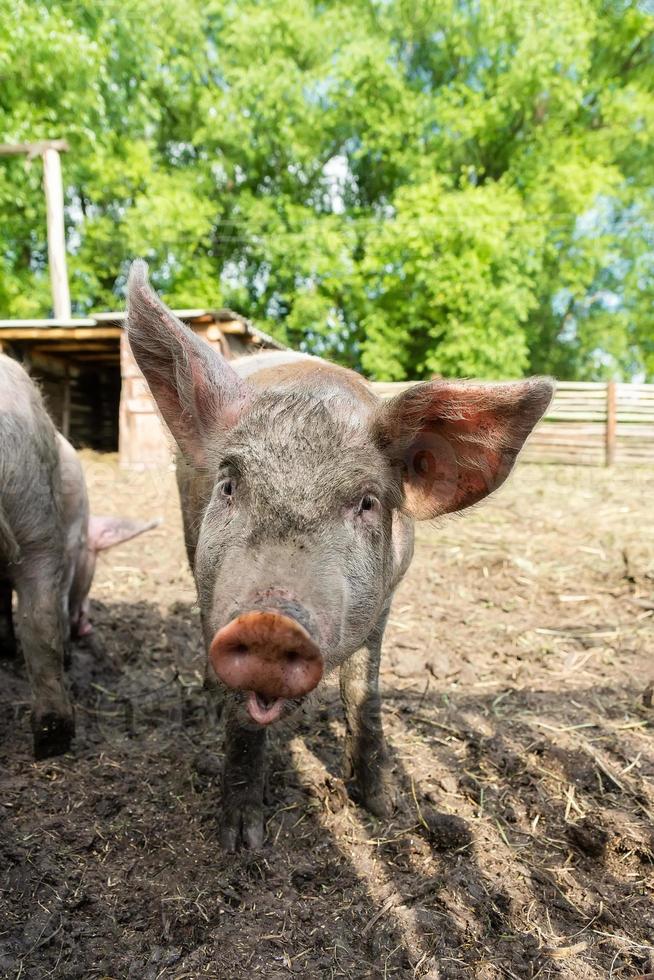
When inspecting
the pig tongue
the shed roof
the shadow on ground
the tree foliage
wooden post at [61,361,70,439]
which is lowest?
the shadow on ground

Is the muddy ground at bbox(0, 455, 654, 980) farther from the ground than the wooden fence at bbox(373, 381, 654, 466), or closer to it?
closer to it

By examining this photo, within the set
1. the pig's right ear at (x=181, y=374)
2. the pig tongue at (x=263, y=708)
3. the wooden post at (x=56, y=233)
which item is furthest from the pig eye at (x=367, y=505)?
the wooden post at (x=56, y=233)

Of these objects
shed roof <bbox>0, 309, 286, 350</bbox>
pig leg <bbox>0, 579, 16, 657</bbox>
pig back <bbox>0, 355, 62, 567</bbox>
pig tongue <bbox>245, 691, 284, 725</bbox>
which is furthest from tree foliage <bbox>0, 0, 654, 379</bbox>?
pig tongue <bbox>245, 691, 284, 725</bbox>

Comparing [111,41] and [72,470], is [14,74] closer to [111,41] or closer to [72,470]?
[111,41]

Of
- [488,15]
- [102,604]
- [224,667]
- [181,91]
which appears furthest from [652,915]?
[181,91]

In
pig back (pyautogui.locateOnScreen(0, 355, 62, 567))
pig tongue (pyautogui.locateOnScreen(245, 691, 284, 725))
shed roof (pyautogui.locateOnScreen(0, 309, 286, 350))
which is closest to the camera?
pig tongue (pyautogui.locateOnScreen(245, 691, 284, 725))

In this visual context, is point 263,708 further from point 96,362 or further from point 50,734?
point 96,362

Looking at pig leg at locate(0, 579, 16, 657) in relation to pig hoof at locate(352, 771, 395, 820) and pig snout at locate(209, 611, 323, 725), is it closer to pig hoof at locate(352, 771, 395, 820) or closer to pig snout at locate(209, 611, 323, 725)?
pig hoof at locate(352, 771, 395, 820)

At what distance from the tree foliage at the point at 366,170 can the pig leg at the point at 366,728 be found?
17.7m

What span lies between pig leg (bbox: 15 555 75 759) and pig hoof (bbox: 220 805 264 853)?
1.06 meters

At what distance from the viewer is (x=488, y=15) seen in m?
21.9

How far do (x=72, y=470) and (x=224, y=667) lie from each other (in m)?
3.01

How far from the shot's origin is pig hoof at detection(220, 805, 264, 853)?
9.57ft

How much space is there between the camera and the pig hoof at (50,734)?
135 inches
